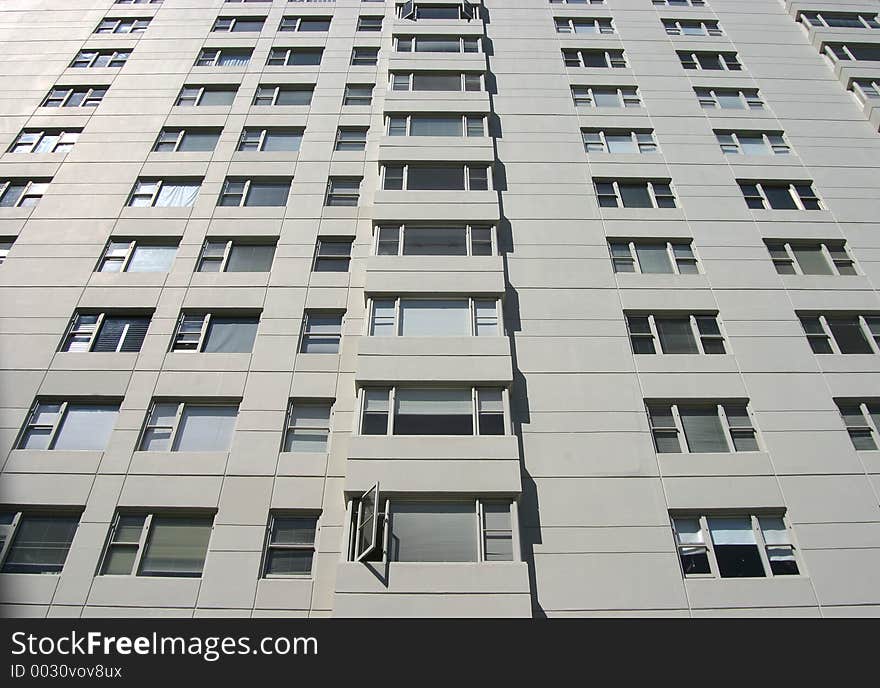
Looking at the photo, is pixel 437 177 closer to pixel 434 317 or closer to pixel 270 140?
pixel 434 317

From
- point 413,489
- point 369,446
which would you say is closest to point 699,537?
point 413,489

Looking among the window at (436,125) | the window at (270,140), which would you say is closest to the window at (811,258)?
the window at (436,125)

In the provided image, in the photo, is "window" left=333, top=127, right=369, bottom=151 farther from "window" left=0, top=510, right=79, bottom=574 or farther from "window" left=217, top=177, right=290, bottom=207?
"window" left=0, top=510, right=79, bottom=574

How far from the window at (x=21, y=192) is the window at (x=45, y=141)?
1.86 meters

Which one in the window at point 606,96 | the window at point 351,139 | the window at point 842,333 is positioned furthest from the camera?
the window at point 606,96

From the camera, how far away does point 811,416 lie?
52.9 feet

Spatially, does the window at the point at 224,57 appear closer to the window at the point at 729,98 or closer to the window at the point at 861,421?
the window at the point at 729,98

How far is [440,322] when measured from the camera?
17297 millimetres

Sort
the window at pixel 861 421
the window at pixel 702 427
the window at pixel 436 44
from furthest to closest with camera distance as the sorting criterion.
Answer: the window at pixel 436 44
the window at pixel 861 421
the window at pixel 702 427

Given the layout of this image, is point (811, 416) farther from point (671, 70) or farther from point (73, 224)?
point (73, 224)

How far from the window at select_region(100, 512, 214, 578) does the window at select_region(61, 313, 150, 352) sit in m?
5.42

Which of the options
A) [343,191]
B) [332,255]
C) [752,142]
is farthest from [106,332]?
[752,142]

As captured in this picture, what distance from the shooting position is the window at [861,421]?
16141 mm
